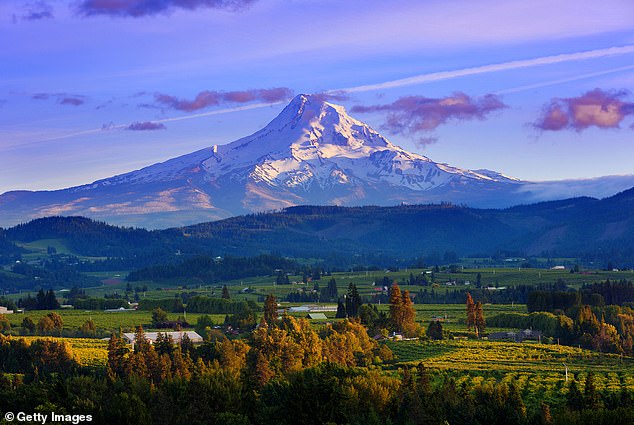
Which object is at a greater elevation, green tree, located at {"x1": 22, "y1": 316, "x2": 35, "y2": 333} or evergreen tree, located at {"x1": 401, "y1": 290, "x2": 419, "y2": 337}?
green tree, located at {"x1": 22, "y1": 316, "x2": 35, "y2": 333}

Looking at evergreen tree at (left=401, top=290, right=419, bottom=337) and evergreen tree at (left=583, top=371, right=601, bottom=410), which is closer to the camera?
evergreen tree at (left=583, top=371, right=601, bottom=410)

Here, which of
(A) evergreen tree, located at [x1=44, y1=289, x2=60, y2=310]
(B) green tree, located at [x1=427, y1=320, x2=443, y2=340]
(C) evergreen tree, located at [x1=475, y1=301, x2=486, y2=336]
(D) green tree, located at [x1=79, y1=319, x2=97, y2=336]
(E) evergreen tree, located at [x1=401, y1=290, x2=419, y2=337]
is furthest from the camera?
(A) evergreen tree, located at [x1=44, y1=289, x2=60, y2=310]

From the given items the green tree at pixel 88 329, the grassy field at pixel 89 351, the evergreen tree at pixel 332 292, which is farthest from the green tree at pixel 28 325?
the evergreen tree at pixel 332 292

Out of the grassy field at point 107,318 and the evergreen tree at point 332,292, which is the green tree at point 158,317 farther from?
the evergreen tree at point 332,292

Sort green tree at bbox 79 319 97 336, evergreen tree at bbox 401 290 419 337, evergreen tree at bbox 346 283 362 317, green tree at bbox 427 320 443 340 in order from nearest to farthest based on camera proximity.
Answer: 1. green tree at bbox 427 320 443 340
2. evergreen tree at bbox 401 290 419 337
3. green tree at bbox 79 319 97 336
4. evergreen tree at bbox 346 283 362 317

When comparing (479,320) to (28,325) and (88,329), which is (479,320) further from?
(28,325)

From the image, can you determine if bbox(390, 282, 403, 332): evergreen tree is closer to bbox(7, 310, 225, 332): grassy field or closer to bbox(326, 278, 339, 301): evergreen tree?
bbox(7, 310, 225, 332): grassy field

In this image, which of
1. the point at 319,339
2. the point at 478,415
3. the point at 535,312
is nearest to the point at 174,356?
the point at 319,339

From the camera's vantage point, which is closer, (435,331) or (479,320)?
(435,331)

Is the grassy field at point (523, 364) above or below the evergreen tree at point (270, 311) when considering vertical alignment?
below

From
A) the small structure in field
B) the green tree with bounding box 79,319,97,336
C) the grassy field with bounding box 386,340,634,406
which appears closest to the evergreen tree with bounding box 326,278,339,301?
the small structure in field

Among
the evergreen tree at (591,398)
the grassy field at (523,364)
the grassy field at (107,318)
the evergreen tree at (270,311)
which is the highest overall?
the evergreen tree at (270,311)

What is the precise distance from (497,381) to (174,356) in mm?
28940

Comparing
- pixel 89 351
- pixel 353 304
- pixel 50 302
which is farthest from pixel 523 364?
pixel 50 302
